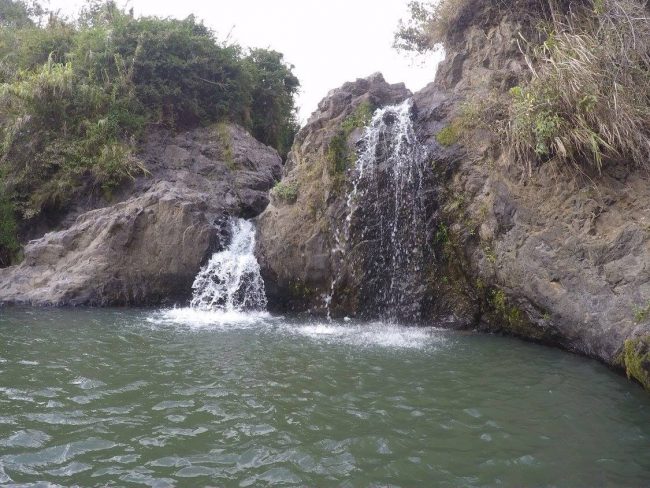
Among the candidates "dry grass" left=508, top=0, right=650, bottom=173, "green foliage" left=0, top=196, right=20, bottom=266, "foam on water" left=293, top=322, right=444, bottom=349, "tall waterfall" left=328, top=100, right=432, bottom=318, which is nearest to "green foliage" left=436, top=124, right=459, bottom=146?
"tall waterfall" left=328, top=100, right=432, bottom=318

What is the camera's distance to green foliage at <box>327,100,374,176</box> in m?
12.2

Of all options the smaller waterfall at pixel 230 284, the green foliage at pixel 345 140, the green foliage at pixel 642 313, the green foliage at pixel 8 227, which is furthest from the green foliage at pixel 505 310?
the green foliage at pixel 8 227

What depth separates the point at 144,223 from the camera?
505 inches

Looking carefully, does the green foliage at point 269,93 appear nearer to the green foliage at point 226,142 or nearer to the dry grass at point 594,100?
the green foliage at point 226,142

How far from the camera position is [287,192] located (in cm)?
1281

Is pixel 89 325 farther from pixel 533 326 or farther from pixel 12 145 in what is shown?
pixel 12 145

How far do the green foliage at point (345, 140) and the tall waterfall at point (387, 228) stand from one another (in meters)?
0.38

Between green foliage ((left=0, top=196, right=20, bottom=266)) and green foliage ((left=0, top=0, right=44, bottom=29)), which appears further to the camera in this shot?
green foliage ((left=0, top=0, right=44, bottom=29))

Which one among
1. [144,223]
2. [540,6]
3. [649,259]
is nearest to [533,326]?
[649,259]

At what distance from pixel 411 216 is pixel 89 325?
6.92 metres

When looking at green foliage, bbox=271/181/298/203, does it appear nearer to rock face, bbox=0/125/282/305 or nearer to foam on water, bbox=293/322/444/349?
rock face, bbox=0/125/282/305

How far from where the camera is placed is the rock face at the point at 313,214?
11781 mm

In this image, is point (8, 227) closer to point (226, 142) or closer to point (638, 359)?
point (226, 142)

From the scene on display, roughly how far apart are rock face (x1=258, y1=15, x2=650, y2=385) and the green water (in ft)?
3.07
